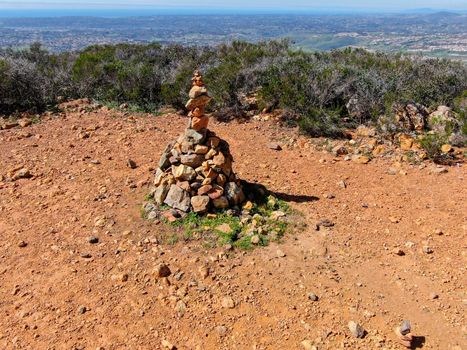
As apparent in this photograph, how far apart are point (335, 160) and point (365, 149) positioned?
87cm

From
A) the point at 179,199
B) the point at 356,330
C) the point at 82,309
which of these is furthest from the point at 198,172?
the point at 356,330

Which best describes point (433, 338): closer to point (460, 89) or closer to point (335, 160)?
point (335, 160)

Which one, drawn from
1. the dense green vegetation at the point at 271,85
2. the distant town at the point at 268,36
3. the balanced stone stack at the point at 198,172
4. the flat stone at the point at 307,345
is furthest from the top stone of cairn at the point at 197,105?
the distant town at the point at 268,36

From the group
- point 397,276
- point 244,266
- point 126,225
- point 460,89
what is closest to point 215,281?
point 244,266

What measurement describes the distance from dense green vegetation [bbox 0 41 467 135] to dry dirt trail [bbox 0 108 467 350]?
9.61 ft

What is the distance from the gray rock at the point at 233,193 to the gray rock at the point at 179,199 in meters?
0.59

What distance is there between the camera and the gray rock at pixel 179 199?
5.99 metres

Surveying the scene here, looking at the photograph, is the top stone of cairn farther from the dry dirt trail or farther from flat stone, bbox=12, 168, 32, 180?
flat stone, bbox=12, 168, 32, 180

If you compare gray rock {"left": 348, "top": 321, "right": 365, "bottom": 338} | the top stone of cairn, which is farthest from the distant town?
gray rock {"left": 348, "top": 321, "right": 365, "bottom": 338}

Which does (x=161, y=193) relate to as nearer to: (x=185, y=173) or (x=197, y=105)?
(x=185, y=173)

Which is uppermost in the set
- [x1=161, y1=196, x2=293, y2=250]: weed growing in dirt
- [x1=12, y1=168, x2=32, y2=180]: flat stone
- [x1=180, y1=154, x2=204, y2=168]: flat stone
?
[x1=180, y1=154, x2=204, y2=168]: flat stone

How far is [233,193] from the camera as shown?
606cm

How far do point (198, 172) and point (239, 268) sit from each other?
170cm

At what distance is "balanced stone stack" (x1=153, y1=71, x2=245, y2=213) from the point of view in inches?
235
